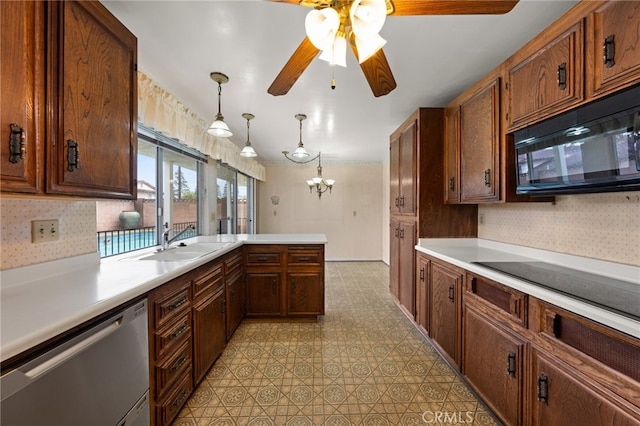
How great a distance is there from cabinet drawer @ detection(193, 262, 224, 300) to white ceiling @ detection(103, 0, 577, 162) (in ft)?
5.26

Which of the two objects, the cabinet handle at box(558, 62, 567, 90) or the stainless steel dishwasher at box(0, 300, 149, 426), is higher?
the cabinet handle at box(558, 62, 567, 90)

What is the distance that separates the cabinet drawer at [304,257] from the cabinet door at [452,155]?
58.8 inches

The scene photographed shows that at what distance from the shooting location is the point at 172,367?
150 cm

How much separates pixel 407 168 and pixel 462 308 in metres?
1.57

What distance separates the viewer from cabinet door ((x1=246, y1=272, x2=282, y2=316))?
289 centimetres

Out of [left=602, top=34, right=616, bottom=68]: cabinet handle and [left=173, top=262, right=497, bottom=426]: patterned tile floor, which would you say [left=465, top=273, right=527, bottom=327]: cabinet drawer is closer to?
[left=173, top=262, right=497, bottom=426]: patterned tile floor

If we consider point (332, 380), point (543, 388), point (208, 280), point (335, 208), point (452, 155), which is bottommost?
point (332, 380)

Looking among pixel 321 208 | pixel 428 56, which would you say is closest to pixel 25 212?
pixel 428 56

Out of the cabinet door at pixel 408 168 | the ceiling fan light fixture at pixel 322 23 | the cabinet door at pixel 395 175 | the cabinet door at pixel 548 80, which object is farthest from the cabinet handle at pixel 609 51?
the cabinet door at pixel 395 175

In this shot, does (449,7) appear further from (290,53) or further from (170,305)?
(170,305)

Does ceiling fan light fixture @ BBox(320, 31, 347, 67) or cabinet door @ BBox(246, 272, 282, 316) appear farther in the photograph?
cabinet door @ BBox(246, 272, 282, 316)

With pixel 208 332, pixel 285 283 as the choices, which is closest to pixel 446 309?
pixel 285 283

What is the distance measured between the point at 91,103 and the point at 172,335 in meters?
1.32

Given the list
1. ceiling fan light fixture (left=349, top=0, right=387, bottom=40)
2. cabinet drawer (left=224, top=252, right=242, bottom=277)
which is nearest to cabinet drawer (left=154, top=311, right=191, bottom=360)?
cabinet drawer (left=224, top=252, right=242, bottom=277)
